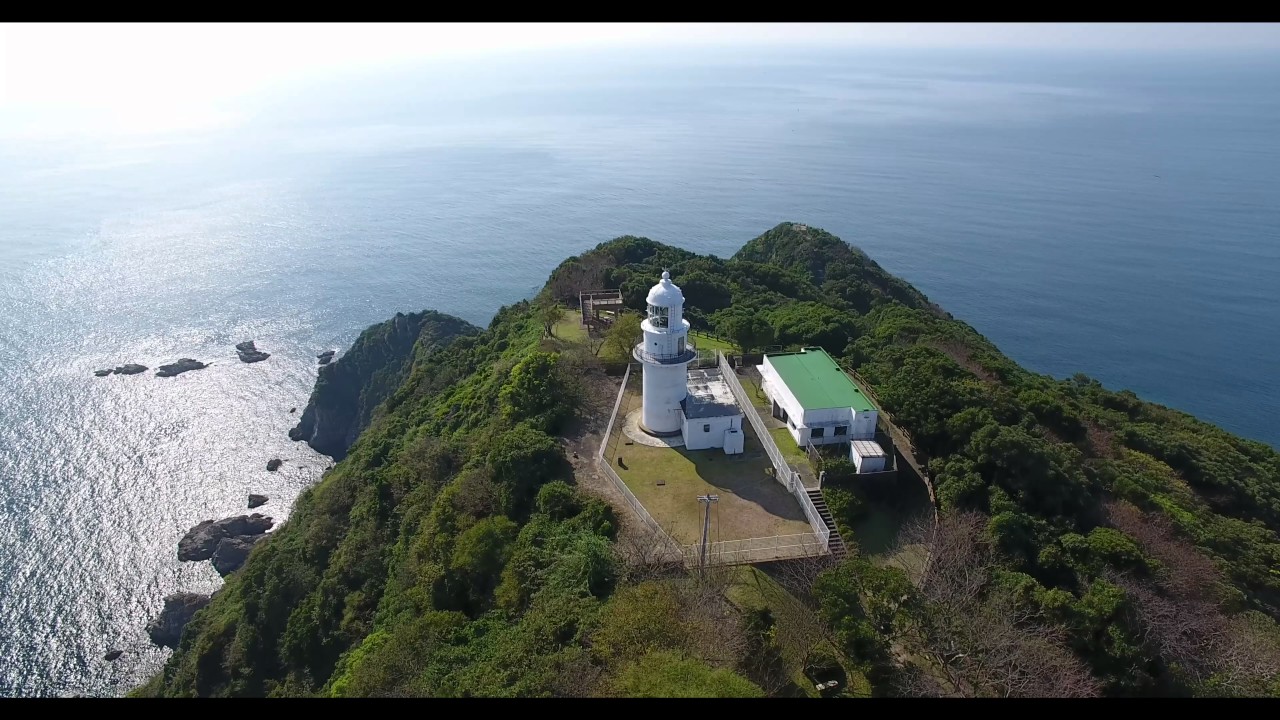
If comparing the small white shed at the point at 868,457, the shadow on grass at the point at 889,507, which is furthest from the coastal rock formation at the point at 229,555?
the shadow on grass at the point at 889,507

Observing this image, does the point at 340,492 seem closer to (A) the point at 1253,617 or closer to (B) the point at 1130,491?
(B) the point at 1130,491

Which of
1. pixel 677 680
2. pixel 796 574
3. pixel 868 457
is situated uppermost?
pixel 868 457

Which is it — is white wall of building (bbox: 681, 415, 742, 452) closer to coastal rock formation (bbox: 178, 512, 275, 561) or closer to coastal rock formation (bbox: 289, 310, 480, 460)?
coastal rock formation (bbox: 178, 512, 275, 561)

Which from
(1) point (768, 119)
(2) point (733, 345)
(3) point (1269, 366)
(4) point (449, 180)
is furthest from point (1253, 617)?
(1) point (768, 119)

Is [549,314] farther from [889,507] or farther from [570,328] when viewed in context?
[889,507]

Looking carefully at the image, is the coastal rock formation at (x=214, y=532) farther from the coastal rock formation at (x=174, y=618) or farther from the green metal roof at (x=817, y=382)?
the green metal roof at (x=817, y=382)

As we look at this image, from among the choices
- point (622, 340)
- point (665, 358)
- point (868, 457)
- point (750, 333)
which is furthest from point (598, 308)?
point (868, 457)

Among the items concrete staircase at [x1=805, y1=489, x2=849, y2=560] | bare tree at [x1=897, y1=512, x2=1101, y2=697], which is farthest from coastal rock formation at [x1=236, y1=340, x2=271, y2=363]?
bare tree at [x1=897, y1=512, x2=1101, y2=697]
